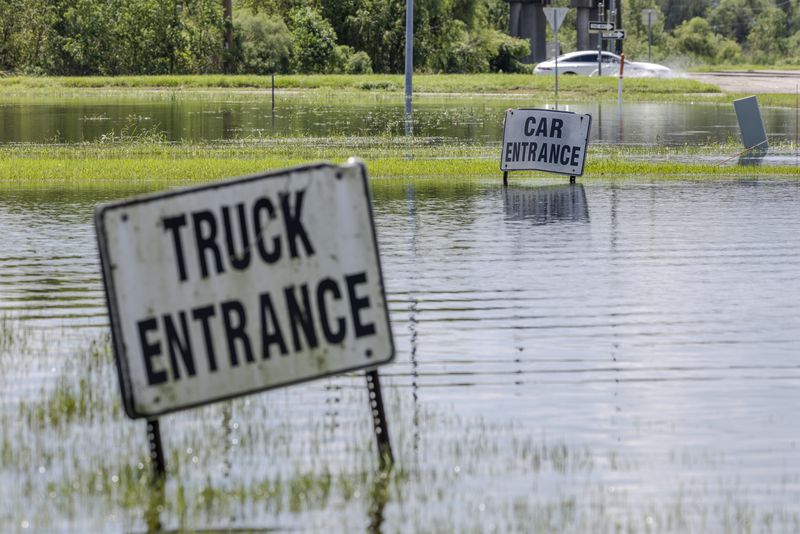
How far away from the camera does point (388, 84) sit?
66125 millimetres

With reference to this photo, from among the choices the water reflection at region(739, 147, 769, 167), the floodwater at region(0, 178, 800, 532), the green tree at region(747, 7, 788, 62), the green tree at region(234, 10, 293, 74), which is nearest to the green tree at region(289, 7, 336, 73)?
the green tree at region(234, 10, 293, 74)

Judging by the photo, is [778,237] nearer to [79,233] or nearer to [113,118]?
[79,233]

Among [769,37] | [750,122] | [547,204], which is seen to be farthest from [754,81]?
[769,37]

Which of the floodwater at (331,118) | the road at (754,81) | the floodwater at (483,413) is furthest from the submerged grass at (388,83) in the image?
the floodwater at (483,413)

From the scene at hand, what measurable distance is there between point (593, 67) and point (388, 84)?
13130 millimetres

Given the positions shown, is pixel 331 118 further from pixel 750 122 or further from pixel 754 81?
pixel 754 81

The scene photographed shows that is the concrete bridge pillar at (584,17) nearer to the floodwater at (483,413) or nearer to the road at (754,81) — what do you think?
the road at (754,81)

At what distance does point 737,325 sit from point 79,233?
8074 millimetres

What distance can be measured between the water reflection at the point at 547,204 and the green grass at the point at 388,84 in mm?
36738

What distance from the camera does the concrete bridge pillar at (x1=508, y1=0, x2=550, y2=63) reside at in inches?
3433

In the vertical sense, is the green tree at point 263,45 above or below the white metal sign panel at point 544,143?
below

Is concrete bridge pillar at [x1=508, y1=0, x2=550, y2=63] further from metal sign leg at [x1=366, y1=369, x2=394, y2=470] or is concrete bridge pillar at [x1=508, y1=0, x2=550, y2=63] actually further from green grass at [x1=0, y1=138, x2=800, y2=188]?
metal sign leg at [x1=366, y1=369, x2=394, y2=470]

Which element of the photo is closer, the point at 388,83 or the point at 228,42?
the point at 388,83

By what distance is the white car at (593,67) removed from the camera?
7462cm
